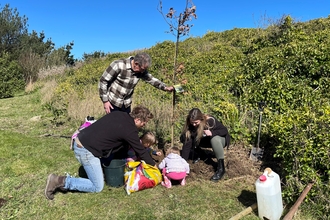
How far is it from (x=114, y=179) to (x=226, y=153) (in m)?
1.97

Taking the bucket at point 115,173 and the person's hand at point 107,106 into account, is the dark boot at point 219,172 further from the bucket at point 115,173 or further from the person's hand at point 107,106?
the person's hand at point 107,106

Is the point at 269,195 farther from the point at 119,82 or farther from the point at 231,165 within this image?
the point at 119,82

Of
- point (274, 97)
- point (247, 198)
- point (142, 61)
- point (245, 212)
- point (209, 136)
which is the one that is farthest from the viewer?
point (274, 97)

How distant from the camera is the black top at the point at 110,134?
135 inches

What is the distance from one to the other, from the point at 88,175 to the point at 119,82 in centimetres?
148

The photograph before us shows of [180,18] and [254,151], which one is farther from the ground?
[180,18]

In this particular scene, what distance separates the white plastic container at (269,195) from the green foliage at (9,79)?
16205 millimetres

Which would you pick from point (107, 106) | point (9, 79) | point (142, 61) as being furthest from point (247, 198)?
point (9, 79)

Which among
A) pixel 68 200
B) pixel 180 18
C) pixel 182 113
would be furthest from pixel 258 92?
pixel 68 200

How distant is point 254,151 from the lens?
15.1 feet

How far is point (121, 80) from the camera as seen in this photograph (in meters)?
4.31

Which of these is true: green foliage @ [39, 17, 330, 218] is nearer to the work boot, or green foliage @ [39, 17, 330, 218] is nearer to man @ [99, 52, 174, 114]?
man @ [99, 52, 174, 114]

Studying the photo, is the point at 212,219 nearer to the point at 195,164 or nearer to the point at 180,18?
the point at 195,164

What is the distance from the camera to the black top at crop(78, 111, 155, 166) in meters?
3.44
